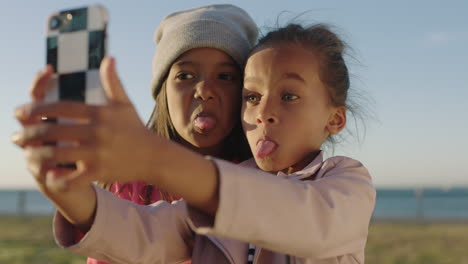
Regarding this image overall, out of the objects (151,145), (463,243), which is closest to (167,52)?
(151,145)

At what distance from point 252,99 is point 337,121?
1.12 feet

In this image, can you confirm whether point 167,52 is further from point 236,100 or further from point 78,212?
point 78,212

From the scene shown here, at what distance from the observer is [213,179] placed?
Answer: 1.11 metres

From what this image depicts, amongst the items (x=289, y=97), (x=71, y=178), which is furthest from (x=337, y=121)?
(x=71, y=178)

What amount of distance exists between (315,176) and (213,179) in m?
0.56

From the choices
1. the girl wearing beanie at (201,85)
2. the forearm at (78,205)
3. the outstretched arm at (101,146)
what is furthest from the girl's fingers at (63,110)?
the girl wearing beanie at (201,85)

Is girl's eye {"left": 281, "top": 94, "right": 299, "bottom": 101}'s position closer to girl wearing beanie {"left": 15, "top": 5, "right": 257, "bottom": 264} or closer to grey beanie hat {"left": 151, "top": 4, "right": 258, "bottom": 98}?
girl wearing beanie {"left": 15, "top": 5, "right": 257, "bottom": 264}

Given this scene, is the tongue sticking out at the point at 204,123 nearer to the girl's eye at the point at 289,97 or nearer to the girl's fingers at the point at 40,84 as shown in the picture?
the girl's eye at the point at 289,97

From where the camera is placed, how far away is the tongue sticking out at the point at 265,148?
170 centimetres

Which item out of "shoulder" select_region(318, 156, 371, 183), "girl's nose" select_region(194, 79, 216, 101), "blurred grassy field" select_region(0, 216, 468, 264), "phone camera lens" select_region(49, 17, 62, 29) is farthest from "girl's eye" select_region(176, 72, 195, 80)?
"blurred grassy field" select_region(0, 216, 468, 264)

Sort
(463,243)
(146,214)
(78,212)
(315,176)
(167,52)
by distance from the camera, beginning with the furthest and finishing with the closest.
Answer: (463,243) → (167,52) → (146,214) → (315,176) → (78,212)

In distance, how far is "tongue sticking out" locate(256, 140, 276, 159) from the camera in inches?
67.0

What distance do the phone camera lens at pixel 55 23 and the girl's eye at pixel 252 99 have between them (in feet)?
2.67

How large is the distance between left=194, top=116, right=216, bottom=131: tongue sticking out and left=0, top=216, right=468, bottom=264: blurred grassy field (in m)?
5.25
